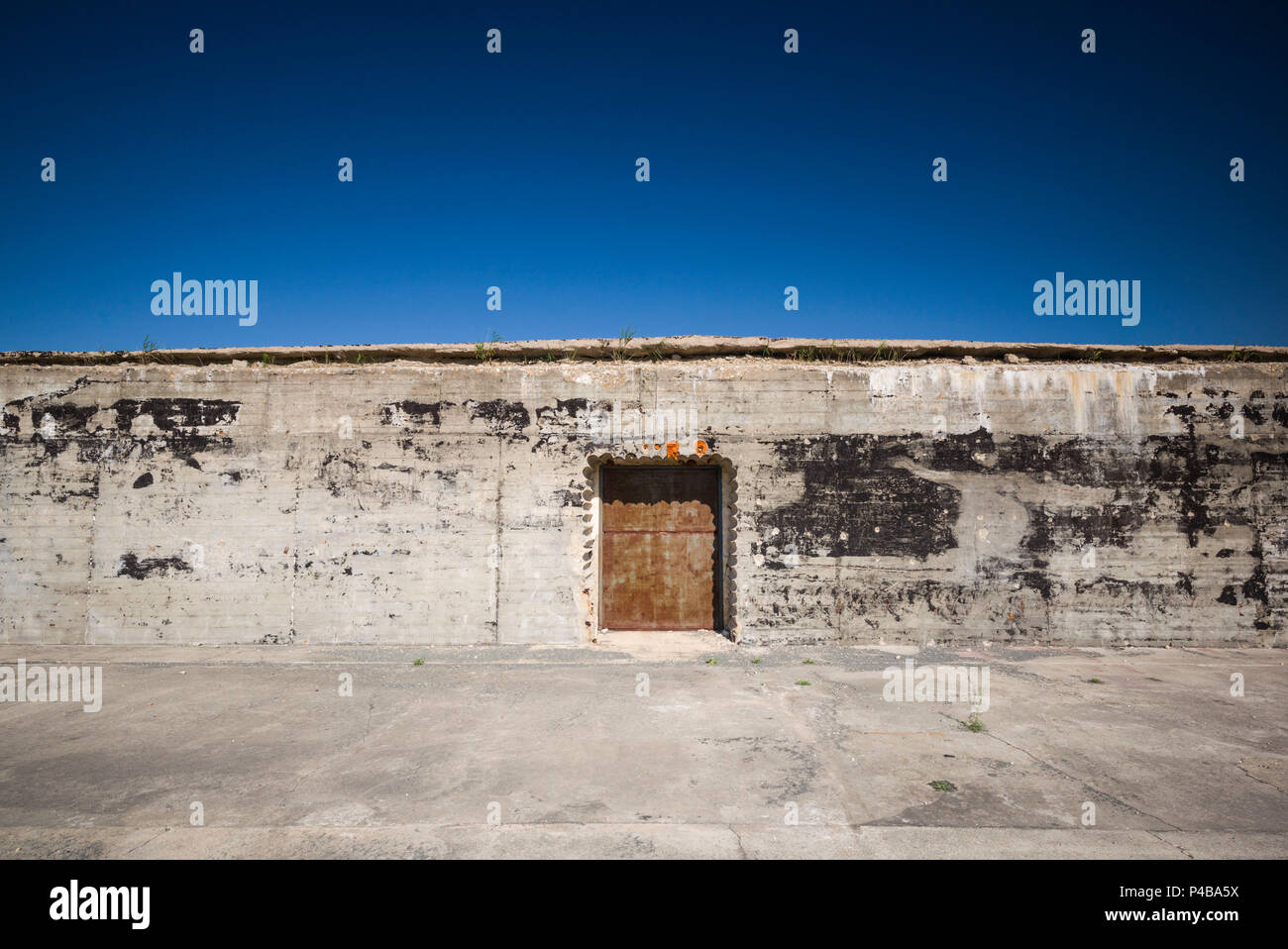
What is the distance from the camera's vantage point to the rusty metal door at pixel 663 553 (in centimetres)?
781

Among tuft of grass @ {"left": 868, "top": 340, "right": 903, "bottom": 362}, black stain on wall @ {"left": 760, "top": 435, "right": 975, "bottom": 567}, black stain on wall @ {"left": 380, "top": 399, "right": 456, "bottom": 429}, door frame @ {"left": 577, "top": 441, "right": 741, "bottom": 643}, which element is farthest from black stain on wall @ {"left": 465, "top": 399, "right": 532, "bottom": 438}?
tuft of grass @ {"left": 868, "top": 340, "right": 903, "bottom": 362}

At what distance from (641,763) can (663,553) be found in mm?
3959

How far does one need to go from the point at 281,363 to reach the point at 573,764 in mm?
6641

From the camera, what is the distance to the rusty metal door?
781cm

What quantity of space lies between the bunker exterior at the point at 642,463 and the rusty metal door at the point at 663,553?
0.28m

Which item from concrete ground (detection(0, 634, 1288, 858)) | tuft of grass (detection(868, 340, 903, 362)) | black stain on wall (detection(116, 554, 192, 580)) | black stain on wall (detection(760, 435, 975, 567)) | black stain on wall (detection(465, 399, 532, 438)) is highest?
tuft of grass (detection(868, 340, 903, 362))

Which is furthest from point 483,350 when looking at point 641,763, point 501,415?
point 641,763

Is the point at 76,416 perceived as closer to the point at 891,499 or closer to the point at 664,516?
the point at 664,516

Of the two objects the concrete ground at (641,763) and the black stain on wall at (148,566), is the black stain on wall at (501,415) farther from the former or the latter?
the black stain on wall at (148,566)

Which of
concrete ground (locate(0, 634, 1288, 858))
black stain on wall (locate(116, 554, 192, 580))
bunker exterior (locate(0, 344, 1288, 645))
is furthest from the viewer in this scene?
black stain on wall (locate(116, 554, 192, 580))

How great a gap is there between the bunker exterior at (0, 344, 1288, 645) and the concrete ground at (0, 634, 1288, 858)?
0.95 m

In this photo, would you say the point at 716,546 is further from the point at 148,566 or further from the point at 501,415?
the point at 148,566

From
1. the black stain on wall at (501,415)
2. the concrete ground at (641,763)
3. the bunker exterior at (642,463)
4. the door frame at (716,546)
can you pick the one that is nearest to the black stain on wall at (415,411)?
the bunker exterior at (642,463)

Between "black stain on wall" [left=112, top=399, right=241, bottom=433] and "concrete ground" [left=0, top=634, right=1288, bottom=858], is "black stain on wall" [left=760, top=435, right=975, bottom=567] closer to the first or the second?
"concrete ground" [left=0, top=634, right=1288, bottom=858]
